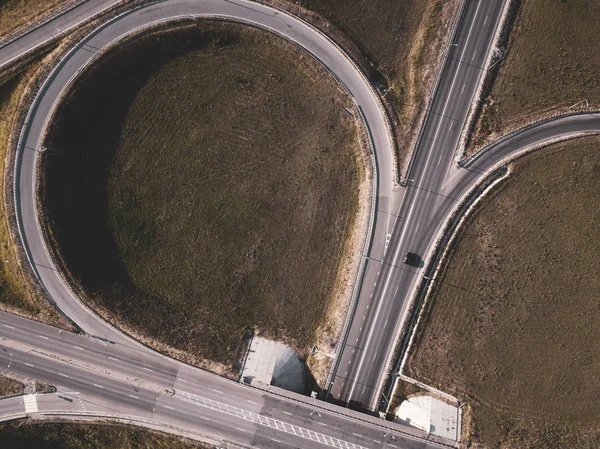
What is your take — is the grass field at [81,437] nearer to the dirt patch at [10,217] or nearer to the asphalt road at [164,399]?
the asphalt road at [164,399]

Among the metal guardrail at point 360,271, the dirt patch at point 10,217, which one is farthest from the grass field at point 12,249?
the metal guardrail at point 360,271

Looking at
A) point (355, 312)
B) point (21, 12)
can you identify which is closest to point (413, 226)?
point (355, 312)

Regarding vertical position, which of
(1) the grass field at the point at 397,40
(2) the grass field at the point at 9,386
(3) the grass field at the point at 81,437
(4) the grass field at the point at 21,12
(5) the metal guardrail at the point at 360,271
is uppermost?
(1) the grass field at the point at 397,40

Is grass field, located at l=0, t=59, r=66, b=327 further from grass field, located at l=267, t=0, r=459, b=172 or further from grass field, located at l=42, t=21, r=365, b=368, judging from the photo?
grass field, located at l=267, t=0, r=459, b=172

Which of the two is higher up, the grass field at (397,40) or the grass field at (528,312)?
the grass field at (397,40)

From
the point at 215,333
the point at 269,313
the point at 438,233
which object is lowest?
the point at 215,333

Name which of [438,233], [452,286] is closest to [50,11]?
[438,233]

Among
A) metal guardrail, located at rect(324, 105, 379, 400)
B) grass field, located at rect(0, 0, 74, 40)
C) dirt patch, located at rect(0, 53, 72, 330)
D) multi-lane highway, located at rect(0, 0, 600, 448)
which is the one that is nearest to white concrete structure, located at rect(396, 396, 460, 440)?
multi-lane highway, located at rect(0, 0, 600, 448)

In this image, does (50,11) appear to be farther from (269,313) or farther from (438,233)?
(438,233)
